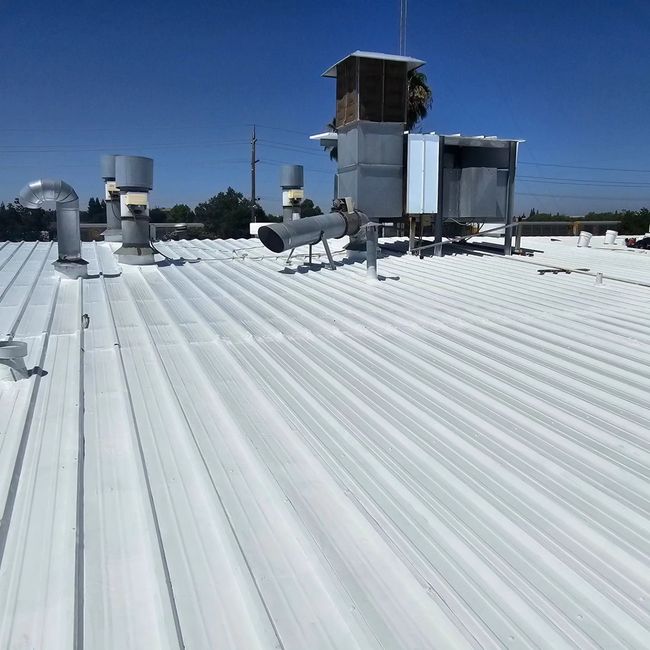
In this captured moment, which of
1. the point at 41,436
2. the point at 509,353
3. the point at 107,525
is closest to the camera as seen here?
the point at 107,525

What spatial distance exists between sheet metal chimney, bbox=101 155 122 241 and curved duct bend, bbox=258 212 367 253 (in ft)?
25.0

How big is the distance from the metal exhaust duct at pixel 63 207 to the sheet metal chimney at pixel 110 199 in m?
6.19

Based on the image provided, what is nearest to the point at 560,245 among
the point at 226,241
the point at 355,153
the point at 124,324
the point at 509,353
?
the point at 355,153

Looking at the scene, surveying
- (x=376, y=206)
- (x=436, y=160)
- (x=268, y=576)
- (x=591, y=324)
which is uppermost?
(x=436, y=160)

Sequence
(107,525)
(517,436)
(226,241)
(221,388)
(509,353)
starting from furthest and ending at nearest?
1. (226,241)
2. (509,353)
3. (221,388)
4. (517,436)
5. (107,525)

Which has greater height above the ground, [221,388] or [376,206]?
[376,206]

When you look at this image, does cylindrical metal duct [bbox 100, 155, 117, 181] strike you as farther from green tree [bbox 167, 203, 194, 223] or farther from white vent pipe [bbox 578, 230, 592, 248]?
green tree [bbox 167, 203, 194, 223]

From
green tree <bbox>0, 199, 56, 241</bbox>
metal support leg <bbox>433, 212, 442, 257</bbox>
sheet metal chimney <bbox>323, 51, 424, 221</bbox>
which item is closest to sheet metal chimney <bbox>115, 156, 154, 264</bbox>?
sheet metal chimney <bbox>323, 51, 424, 221</bbox>

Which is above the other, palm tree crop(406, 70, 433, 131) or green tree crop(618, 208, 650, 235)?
palm tree crop(406, 70, 433, 131)

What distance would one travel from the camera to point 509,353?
4.83 meters

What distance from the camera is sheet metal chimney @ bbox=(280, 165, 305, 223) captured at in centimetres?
1697

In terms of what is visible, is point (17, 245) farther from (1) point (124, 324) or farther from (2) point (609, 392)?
(2) point (609, 392)

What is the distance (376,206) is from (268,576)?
975 centimetres

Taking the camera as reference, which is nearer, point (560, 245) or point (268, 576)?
point (268, 576)
